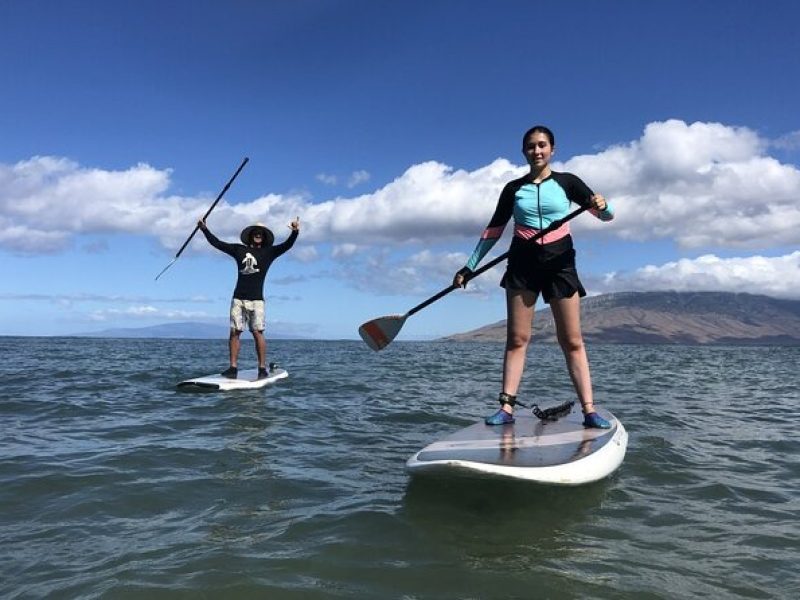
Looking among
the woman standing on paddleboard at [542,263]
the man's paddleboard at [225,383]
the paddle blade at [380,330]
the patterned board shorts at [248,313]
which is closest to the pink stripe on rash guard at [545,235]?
the woman standing on paddleboard at [542,263]

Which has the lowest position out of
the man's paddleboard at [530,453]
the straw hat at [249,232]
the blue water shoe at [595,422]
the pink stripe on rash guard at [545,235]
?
the man's paddleboard at [530,453]

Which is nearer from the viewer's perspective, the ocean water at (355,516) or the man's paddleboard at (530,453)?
the ocean water at (355,516)

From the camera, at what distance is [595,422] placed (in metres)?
5.97

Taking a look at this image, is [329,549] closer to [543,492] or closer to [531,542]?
[531,542]

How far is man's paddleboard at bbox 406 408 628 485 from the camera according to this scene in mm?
4371

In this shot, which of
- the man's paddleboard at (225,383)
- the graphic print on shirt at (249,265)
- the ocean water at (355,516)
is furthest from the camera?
the graphic print on shirt at (249,265)

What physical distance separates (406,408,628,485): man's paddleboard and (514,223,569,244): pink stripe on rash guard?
192cm

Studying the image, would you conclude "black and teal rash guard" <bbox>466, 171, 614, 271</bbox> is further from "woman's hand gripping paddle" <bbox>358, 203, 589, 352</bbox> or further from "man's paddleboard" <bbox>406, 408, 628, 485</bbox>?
"man's paddleboard" <bbox>406, 408, 628, 485</bbox>

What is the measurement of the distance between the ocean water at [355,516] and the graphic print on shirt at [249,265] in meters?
4.66

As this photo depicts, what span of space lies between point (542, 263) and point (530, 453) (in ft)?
6.31

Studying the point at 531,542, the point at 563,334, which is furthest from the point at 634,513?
the point at 563,334

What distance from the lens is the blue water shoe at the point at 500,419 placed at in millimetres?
6020

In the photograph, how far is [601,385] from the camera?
14.5 m

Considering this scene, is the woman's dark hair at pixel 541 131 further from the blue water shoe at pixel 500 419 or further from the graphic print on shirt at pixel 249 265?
the graphic print on shirt at pixel 249 265
